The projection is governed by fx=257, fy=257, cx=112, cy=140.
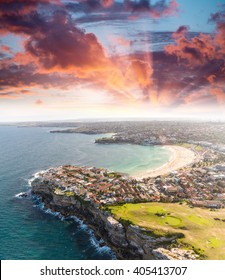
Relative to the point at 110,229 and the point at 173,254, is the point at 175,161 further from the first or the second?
the point at 173,254

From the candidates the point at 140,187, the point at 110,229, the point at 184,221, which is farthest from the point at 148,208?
the point at 140,187

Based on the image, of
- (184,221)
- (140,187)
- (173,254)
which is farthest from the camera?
(140,187)

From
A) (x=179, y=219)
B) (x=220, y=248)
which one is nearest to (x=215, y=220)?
(x=179, y=219)

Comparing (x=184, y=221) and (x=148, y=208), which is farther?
(x=148, y=208)

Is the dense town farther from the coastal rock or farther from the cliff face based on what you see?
the coastal rock

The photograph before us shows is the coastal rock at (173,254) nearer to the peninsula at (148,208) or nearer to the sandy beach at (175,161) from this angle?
the peninsula at (148,208)

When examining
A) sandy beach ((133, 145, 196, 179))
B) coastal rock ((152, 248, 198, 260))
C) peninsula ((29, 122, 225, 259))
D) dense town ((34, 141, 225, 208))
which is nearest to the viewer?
coastal rock ((152, 248, 198, 260))

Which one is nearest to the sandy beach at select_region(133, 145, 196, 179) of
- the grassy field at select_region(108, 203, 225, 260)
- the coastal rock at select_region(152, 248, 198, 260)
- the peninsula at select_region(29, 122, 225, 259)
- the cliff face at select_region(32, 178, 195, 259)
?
the peninsula at select_region(29, 122, 225, 259)
